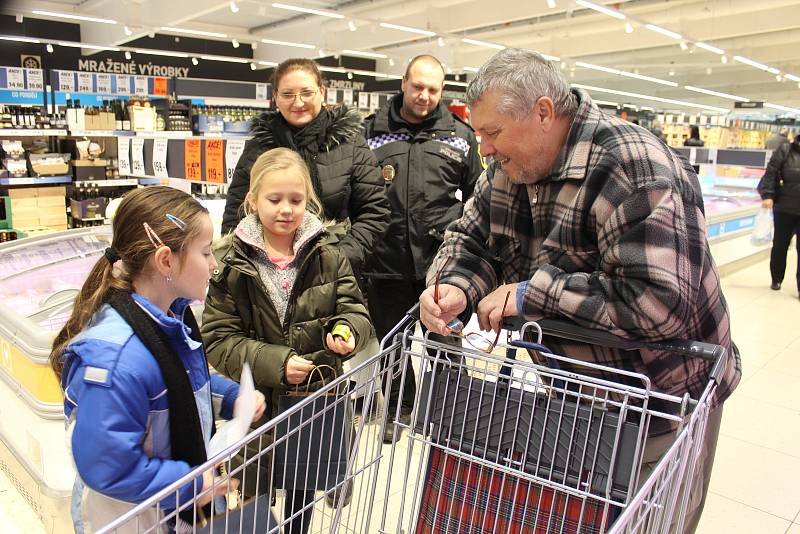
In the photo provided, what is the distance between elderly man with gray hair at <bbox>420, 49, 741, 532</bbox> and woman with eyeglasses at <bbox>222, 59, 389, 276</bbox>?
114 cm

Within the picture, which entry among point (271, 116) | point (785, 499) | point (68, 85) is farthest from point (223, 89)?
point (785, 499)

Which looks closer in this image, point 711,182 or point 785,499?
point 785,499

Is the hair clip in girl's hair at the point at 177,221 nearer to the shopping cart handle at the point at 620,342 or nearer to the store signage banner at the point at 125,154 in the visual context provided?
the shopping cart handle at the point at 620,342

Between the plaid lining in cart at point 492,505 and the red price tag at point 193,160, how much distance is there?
11.7 ft

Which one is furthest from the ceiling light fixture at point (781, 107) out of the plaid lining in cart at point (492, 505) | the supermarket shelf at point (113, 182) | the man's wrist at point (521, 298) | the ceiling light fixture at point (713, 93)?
the plaid lining in cart at point (492, 505)

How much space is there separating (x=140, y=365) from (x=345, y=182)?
150 cm

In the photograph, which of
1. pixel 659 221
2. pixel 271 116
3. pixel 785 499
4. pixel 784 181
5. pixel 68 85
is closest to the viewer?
pixel 659 221

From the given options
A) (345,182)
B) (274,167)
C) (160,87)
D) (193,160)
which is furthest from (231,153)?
(160,87)

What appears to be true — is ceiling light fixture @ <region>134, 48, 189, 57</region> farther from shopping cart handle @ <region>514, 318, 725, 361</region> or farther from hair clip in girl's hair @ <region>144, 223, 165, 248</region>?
shopping cart handle @ <region>514, 318, 725, 361</region>

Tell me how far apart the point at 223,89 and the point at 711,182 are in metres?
9.30

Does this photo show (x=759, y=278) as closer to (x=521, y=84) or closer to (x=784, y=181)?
(x=784, y=181)

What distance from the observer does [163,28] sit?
42.5 feet

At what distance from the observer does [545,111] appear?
144 cm

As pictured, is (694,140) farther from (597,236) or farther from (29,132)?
(597,236)
